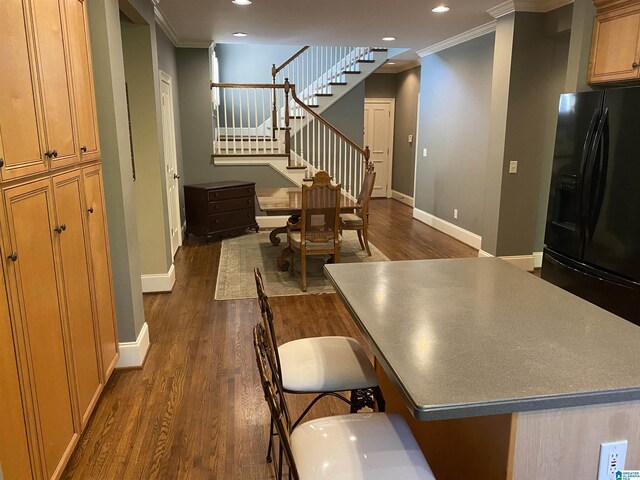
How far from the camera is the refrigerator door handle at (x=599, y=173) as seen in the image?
2.97 metres

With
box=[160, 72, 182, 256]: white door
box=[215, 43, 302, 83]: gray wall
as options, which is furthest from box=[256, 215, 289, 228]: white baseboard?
box=[215, 43, 302, 83]: gray wall

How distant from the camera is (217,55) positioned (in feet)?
27.9

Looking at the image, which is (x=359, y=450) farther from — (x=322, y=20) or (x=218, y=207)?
(x=218, y=207)

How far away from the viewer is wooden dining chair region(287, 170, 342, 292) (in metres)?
4.30

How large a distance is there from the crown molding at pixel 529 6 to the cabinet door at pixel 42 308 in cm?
430

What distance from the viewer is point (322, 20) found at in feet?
16.2

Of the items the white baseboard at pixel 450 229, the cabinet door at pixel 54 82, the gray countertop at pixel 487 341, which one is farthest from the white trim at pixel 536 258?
the cabinet door at pixel 54 82

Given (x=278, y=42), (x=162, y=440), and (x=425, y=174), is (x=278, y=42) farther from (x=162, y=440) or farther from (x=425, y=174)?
(x=162, y=440)

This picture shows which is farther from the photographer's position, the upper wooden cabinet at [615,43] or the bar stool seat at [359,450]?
the upper wooden cabinet at [615,43]

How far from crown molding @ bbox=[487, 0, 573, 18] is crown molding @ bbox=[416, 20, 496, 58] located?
1.80 ft

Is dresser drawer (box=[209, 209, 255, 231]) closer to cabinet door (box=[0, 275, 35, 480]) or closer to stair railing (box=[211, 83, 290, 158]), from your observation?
stair railing (box=[211, 83, 290, 158])

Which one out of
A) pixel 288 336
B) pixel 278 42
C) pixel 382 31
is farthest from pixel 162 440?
pixel 278 42

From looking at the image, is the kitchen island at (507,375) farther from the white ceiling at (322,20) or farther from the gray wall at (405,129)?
the gray wall at (405,129)

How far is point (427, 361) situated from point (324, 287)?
10.9 feet
